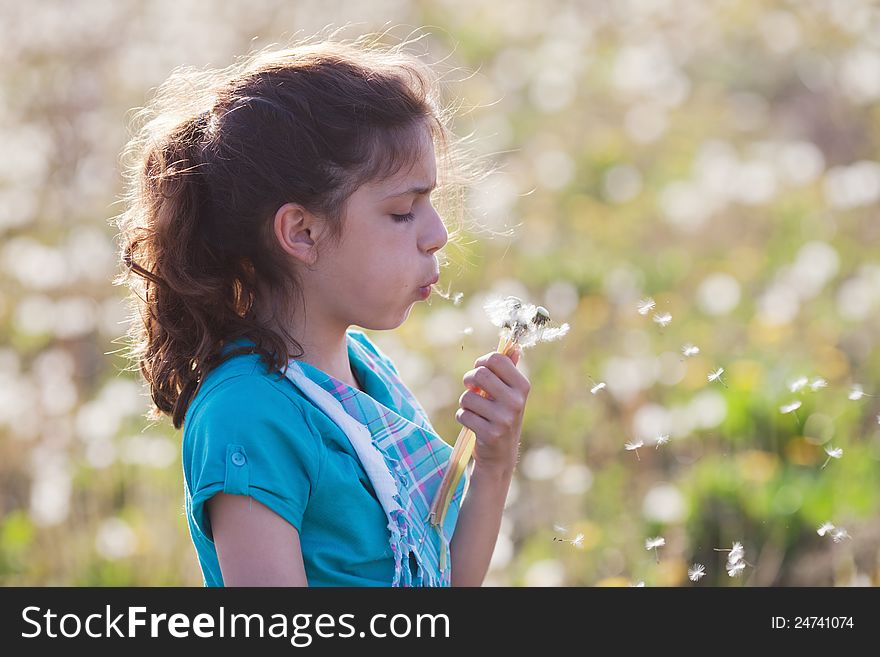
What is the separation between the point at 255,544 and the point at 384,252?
0.49 m

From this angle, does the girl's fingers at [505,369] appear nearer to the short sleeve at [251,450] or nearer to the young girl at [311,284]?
the young girl at [311,284]

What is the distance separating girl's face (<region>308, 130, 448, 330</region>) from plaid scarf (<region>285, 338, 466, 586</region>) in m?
0.13

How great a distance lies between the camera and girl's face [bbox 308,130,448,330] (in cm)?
172

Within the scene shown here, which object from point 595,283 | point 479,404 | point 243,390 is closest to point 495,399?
point 479,404

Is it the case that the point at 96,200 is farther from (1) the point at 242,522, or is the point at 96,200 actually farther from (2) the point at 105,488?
(1) the point at 242,522

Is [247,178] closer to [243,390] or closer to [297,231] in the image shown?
[297,231]

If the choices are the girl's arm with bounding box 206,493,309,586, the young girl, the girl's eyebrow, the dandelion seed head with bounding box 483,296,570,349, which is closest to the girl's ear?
the young girl

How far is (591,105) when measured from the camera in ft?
19.8

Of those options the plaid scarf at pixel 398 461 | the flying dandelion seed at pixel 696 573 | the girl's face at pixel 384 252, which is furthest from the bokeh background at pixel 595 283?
the girl's face at pixel 384 252

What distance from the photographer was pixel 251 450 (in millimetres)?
1536

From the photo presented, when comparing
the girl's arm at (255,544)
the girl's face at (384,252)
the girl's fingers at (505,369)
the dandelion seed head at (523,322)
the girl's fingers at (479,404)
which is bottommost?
the girl's arm at (255,544)

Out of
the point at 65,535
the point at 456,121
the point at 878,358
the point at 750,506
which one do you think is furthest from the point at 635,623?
the point at 456,121

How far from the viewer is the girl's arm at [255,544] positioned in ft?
4.97

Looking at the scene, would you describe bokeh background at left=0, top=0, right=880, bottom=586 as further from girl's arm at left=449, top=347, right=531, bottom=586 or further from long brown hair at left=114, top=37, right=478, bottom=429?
long brown hair at left=114, top=37, right=478, bottom=429
